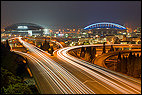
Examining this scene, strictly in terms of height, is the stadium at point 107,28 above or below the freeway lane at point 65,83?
above

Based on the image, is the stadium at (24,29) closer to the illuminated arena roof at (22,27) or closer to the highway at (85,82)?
the illuminated arena roof at (22,27)

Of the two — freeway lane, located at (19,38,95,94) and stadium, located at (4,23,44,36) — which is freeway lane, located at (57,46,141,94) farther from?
stadium, located at (4,23,44,36)

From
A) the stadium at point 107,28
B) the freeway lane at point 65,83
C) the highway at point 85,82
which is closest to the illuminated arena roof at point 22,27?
the stadium at point 107,28

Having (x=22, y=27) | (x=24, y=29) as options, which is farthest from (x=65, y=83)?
(x=22, y=27)

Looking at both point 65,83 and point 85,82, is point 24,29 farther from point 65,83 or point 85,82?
point 85,82

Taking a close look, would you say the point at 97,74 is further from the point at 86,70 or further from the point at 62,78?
the point at 62,78

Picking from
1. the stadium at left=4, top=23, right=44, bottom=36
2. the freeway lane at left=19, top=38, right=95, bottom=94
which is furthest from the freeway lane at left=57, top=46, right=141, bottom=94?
Answer: the stadium at left=4, top=23, right=44, bottom=36

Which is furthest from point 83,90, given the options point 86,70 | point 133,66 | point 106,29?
point 106,29

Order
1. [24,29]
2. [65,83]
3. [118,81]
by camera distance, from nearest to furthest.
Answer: [65,83], [118,81], [24,29]

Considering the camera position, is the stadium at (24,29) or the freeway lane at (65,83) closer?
the freeway lane at (65,83)

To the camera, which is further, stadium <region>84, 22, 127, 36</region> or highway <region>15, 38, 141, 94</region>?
stadium <region>84, 22, 127, 36</region>

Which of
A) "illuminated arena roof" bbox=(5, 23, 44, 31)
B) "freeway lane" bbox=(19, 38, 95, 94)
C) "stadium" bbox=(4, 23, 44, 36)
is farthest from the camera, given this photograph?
"illuminated arena roof" bbox=(5, 23, 44, 31)
